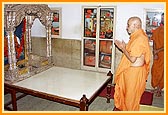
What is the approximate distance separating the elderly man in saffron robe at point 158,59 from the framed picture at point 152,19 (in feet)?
0.41

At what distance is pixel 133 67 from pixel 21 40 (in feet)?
6.70

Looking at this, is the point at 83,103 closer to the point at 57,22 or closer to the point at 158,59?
the point at 158,59

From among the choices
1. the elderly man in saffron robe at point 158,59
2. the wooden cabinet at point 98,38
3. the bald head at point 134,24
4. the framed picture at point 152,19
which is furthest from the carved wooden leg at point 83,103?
the framed picture at point 152,19

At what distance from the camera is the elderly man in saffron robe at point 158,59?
12.2ft

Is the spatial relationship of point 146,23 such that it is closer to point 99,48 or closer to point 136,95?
point 99,48

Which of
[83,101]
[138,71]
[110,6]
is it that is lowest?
[83,101]

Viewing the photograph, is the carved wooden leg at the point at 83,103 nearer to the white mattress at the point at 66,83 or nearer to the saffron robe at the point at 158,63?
the white mattress at the point at 66,83

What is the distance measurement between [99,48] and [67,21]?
969 mm

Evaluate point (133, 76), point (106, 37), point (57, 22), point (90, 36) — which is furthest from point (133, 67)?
point (57, 22)

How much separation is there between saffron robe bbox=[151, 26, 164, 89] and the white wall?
0.45 meters

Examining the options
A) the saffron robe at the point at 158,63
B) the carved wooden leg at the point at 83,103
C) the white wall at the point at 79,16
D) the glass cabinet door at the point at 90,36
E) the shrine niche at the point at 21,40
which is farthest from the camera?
the glass cabinet door at the point at 90,36

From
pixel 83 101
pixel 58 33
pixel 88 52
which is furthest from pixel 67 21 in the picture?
pixel 83 101

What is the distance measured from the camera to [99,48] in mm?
4516

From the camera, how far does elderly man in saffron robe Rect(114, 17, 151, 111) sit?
8.61 feet
